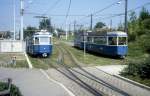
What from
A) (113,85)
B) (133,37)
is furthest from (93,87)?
(133,37)

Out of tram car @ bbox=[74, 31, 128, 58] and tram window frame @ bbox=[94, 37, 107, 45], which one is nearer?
tram car @ bbox=[74, 31, 128, 58]

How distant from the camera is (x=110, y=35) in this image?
3697cm

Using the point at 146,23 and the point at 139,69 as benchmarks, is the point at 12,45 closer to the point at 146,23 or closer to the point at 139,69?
the point at 139,69

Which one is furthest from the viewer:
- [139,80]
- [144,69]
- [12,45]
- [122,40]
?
[12,45]

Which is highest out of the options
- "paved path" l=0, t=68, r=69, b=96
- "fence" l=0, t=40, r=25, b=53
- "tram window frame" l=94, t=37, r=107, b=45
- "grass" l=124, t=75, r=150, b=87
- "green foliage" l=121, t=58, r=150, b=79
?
"tram window frame" l=94, t=37, r=107, b=45

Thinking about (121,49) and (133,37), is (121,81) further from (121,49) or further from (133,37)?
(133,37)

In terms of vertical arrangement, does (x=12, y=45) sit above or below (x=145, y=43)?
below

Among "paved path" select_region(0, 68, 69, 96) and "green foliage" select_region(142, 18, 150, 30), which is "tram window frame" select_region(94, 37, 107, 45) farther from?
"green foliage" select_region(142, 18, 150, 30)

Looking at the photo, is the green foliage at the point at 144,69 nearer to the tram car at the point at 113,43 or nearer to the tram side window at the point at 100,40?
the tram car at the point at 113,43

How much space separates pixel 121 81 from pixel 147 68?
1767 mm

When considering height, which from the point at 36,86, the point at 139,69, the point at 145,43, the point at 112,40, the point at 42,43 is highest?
the point at 112,40

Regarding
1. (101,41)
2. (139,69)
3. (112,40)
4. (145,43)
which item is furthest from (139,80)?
(145,43)

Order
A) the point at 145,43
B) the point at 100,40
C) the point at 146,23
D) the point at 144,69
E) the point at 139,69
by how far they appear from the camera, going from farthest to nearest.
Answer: the point at 146,23
the point at 145,43
the point at 100,40
the point at 139,69
the point at 144,69

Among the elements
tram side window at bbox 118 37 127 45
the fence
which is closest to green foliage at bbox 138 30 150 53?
tram side window at bbox 118 37 127 45
